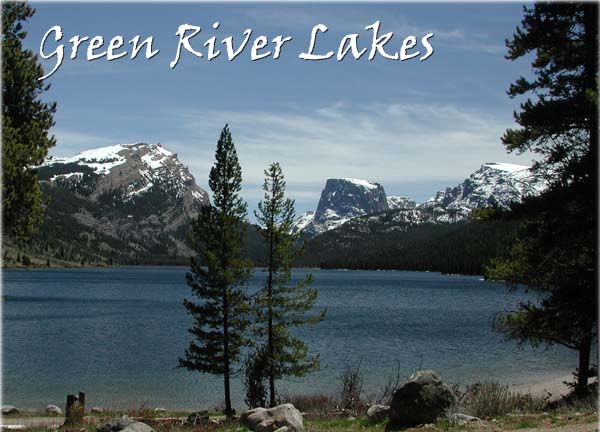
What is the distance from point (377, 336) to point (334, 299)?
65192 mm

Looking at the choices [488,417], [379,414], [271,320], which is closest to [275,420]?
[379,414]

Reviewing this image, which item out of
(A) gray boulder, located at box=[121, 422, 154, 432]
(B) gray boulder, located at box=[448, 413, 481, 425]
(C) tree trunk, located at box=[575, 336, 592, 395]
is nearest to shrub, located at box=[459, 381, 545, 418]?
(B) gray boulder, located at box=[448, 413, 481, 425]

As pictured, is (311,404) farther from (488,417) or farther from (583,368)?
(583,368)

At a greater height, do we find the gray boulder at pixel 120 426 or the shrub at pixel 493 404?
the shrub at pixel 493 404

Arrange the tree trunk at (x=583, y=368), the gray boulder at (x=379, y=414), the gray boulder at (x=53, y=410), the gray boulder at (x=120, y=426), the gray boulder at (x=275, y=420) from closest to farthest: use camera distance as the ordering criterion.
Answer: the gray boulder at (x=120, y=426), the gray boulder at (x=275, y=420), the gray boulder at (x=379, y=414), the tree trunk at (x=583, y=368), the gray boulder at (x=53, y=410)

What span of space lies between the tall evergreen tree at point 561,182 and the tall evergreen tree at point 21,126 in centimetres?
1746

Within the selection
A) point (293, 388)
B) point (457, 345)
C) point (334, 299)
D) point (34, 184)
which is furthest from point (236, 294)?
point (334, 299)

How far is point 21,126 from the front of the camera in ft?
67.3

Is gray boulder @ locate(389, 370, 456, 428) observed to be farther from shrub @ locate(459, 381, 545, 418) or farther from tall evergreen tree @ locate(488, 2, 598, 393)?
tall evergreen tree @ locate(488, 2, 598, 393)

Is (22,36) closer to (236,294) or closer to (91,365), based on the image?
(236,294)

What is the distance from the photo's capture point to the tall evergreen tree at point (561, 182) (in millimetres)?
20641

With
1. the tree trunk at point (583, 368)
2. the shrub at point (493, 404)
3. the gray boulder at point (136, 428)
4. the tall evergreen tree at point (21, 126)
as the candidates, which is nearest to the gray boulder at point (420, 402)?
the shrub at point (493, 404)

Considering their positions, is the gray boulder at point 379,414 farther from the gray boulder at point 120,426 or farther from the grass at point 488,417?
the gray boulder at point 120,426

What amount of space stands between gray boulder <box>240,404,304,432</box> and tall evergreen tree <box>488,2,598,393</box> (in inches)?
406
